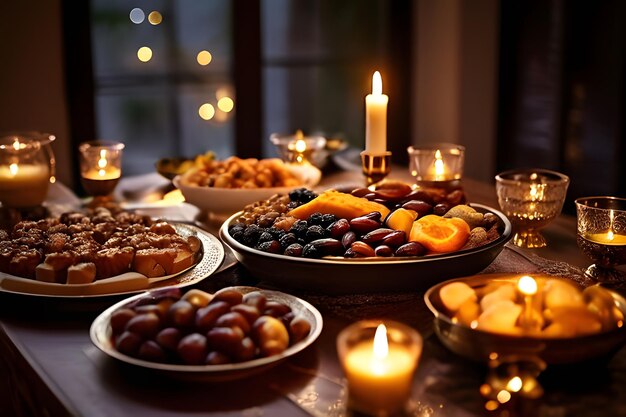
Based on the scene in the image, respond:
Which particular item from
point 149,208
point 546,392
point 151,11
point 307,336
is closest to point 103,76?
point 151,11

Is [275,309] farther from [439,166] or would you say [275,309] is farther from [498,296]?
[439,166]

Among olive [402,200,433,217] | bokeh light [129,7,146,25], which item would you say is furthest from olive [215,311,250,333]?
bokeh light [129,7,146,25]

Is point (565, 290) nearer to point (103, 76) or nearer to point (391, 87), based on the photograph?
point (103, 76)

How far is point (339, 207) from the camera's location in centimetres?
135

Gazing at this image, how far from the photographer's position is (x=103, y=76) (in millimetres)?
2984

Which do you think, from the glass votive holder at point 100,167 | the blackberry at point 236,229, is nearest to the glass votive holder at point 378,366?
the blackberry at point 236,229

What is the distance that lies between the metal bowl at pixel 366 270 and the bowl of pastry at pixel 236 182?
510 millimetres

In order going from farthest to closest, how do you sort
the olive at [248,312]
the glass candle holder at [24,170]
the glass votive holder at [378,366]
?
the glass candle holder at [24,170] < the olive at [248,312] < the glass votive holder at [378,366]

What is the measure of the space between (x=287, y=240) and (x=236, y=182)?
0.58 meters

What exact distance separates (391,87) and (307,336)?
262 centimetres

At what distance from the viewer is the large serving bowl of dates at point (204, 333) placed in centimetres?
95

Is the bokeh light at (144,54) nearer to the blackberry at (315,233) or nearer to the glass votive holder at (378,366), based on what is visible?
the blackberry at (315,233)

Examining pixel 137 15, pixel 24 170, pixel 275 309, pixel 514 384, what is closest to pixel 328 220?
pixel 275 309

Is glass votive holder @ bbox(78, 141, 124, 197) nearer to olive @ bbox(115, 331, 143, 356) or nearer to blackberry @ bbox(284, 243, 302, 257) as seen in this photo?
blackberry @ bbox(284, 243, 302, 257)
